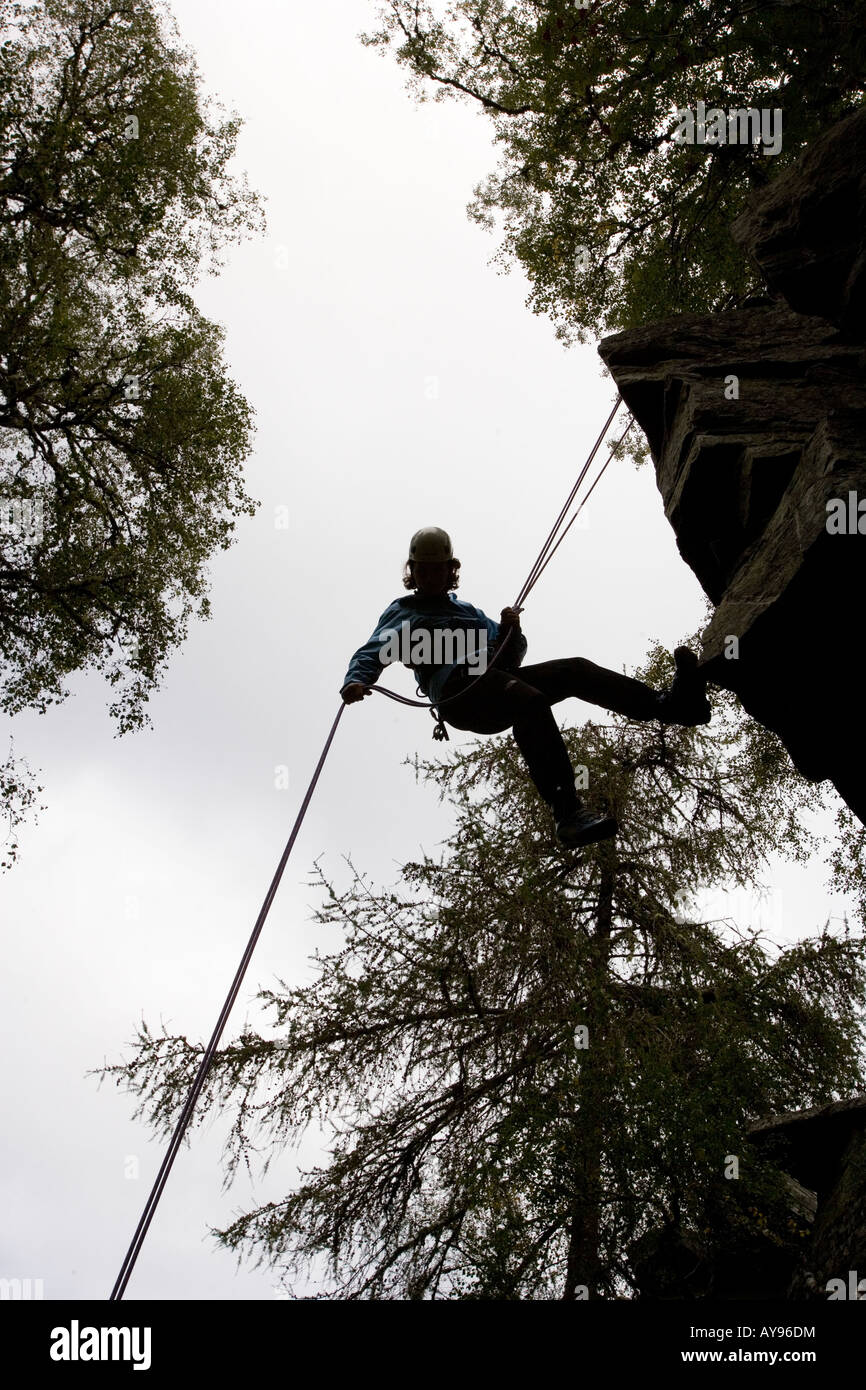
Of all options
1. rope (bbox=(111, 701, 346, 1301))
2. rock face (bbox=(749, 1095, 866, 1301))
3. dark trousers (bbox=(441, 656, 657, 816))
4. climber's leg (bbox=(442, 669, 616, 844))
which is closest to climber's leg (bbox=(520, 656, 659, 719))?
dark trousers (bbox=(441, 656, 657, 816))

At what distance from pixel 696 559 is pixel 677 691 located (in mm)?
907

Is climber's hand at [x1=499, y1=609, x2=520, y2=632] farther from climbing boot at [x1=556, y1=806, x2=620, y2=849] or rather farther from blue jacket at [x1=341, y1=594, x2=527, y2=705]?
climbing boot at [x1=556, y1=806, x2=620, y2=849]

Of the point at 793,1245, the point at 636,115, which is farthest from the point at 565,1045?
the point at 636,115

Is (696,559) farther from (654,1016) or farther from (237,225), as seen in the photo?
(237,225)

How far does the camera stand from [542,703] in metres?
5.43

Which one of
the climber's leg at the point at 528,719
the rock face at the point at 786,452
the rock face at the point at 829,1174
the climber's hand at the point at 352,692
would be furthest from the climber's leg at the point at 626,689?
the rock face at the point at 829,1174

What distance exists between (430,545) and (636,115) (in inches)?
232

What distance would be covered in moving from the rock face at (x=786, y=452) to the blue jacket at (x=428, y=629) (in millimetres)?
1284

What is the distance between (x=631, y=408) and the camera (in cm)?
596

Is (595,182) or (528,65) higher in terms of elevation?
(528,65)

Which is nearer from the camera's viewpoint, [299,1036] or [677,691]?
[677,691]

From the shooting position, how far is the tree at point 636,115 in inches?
302
